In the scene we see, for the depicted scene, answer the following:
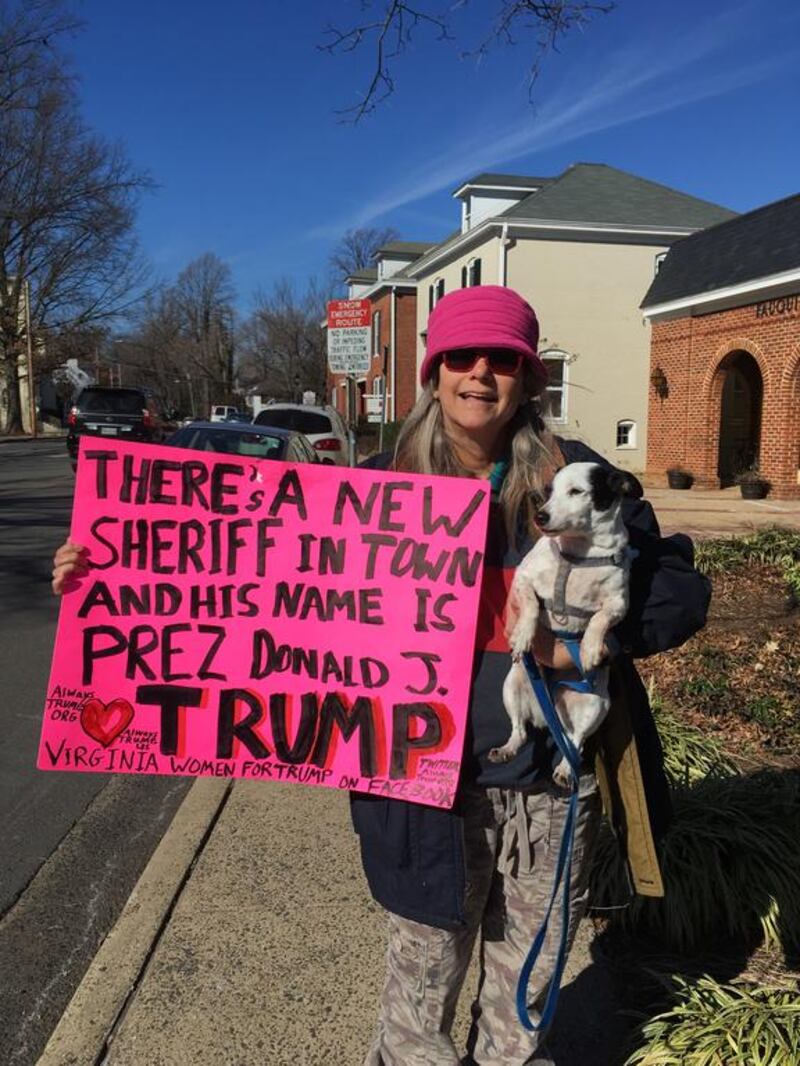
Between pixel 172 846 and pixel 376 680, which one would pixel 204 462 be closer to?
pixel 376 680

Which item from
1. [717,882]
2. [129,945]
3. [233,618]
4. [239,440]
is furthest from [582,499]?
[239,440]

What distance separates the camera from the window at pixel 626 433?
80.3 ft

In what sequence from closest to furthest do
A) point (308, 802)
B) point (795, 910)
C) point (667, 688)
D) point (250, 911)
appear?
point (795, 910)
point (250, 911)
point (308, 802)
point (667, 688)

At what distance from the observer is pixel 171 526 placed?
2.02m

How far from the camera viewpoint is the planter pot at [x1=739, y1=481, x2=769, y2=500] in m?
15.0

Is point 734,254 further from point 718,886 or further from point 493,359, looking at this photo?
point 493,359

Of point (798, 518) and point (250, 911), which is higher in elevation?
point (798, 518)

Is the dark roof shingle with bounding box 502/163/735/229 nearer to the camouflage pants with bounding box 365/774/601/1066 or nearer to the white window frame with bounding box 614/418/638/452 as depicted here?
the white window frame with bounding box 614/418/638/452

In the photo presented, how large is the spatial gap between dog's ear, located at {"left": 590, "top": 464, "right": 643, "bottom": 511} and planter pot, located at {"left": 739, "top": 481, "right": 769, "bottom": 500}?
1456 centimetres

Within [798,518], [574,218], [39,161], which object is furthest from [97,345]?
[798,518]

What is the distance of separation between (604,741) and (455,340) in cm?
93

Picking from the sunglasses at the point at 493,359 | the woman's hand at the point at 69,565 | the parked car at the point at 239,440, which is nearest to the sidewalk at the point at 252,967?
the woman's hand at the point at 69,565

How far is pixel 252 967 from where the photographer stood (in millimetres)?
2689

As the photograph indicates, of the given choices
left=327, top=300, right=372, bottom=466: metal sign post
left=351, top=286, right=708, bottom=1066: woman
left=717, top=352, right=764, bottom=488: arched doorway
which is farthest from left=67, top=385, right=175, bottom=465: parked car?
left=351, top=286, right=708, bottom=1066: woman
